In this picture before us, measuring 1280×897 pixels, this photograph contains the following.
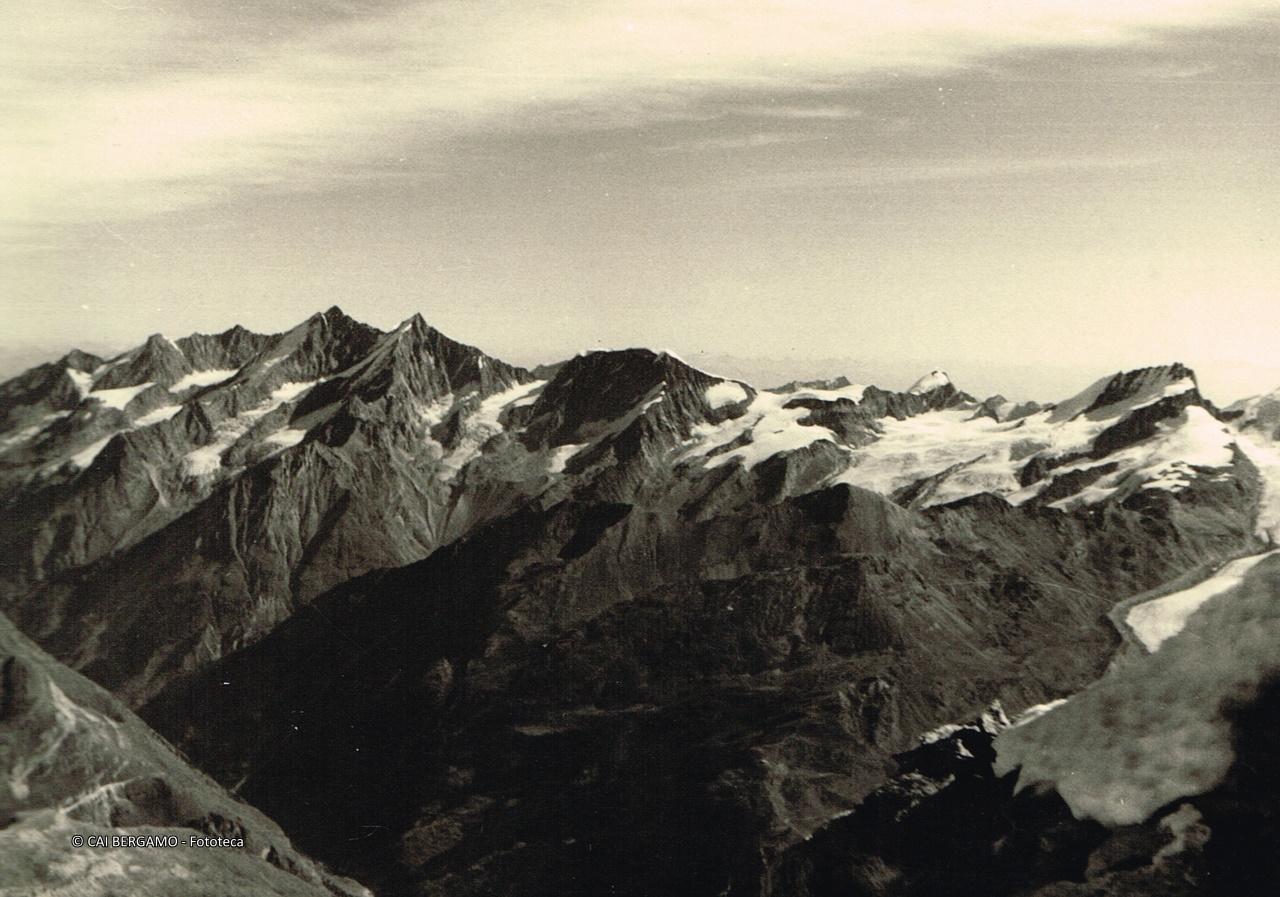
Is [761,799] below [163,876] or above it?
below

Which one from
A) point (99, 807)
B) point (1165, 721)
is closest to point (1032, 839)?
point (1165, 721)

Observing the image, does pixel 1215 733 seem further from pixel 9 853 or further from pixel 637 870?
pixel 637 870

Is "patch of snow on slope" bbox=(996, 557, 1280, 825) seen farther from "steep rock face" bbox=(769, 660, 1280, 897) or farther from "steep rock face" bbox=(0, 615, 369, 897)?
"steep rock face" bbox=(0, 615, 369, 897)

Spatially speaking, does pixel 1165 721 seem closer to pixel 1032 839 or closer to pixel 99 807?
pixel 1032 839

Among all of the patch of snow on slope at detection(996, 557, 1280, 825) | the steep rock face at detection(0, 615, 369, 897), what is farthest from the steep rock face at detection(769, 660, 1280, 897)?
the steep rock face at detection(0, 615, 369, 897)

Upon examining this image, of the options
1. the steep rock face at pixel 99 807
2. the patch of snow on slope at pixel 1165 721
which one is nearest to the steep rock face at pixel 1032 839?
the patch of snow on slope at pixel 1165 721

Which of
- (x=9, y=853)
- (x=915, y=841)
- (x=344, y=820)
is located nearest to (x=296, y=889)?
(x=9, y=853)
